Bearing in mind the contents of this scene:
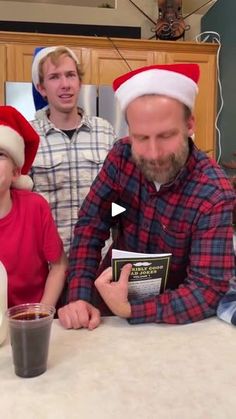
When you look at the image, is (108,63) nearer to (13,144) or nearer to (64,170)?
(64,170)

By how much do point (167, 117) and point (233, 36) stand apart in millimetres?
2833

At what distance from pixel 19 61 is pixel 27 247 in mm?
2818

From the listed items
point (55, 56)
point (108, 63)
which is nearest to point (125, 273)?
Answer: point (55, 56)

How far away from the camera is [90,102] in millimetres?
3678

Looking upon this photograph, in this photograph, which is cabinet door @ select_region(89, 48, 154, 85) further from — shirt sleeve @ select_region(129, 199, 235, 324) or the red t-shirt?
shirt sleeve @ select_region(129, 199, 235, 324)

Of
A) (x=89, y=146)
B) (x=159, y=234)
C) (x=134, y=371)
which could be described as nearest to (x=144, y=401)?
(x=134, y=371)

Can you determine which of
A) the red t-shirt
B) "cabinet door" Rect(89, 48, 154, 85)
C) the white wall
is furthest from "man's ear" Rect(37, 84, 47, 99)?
the white wall

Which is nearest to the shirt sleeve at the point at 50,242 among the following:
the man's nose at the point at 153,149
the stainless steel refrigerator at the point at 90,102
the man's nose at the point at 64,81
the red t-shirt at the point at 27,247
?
the red t-shirt at the point at 27,247

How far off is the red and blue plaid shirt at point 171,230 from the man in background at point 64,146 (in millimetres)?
579

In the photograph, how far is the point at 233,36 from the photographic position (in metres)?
3.62

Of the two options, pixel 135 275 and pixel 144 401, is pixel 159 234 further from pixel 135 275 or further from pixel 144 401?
pixel 144 401

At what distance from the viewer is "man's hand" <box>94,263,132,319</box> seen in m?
1.06

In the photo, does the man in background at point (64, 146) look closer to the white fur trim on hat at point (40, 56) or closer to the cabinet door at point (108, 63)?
the white fur trim on hat at point (40, 56)

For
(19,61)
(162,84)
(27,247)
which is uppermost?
(19,61)
